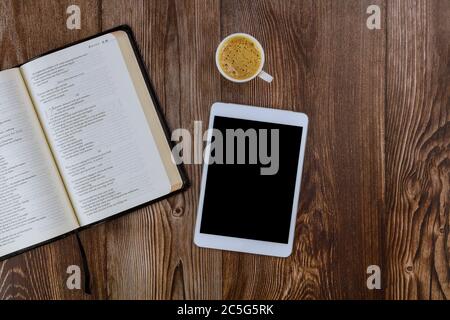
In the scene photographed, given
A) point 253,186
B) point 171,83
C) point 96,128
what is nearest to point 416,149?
point 253,186

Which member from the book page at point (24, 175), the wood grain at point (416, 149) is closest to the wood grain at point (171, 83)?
the book page at point (24, 175)

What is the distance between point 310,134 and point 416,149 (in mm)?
210

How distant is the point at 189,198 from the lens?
825 mm

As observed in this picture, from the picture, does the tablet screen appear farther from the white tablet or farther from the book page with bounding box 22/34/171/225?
the book page with bounding box 22/34/171/225

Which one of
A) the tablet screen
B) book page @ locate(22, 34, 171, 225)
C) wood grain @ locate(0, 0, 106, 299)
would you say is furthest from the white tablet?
wood grain @ locate(0, 0, 106, 299)

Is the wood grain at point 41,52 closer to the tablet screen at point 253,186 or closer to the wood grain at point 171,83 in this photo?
the wood grain at point 171,83

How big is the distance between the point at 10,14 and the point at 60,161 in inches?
12.0

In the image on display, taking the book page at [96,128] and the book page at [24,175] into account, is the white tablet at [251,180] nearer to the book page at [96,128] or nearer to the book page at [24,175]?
the book page at [96,128]

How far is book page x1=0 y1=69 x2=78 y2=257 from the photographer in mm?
791

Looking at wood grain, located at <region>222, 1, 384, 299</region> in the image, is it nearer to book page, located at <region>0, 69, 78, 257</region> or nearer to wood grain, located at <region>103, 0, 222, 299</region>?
wood grain, located at <region>103, 0, 222, 299</region>

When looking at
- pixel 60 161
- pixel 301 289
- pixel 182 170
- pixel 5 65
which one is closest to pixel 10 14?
pixel 5 65

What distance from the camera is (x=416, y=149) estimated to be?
83cm

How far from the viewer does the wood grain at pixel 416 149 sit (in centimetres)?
83

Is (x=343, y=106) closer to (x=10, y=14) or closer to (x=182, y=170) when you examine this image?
(x=182, y=170)
